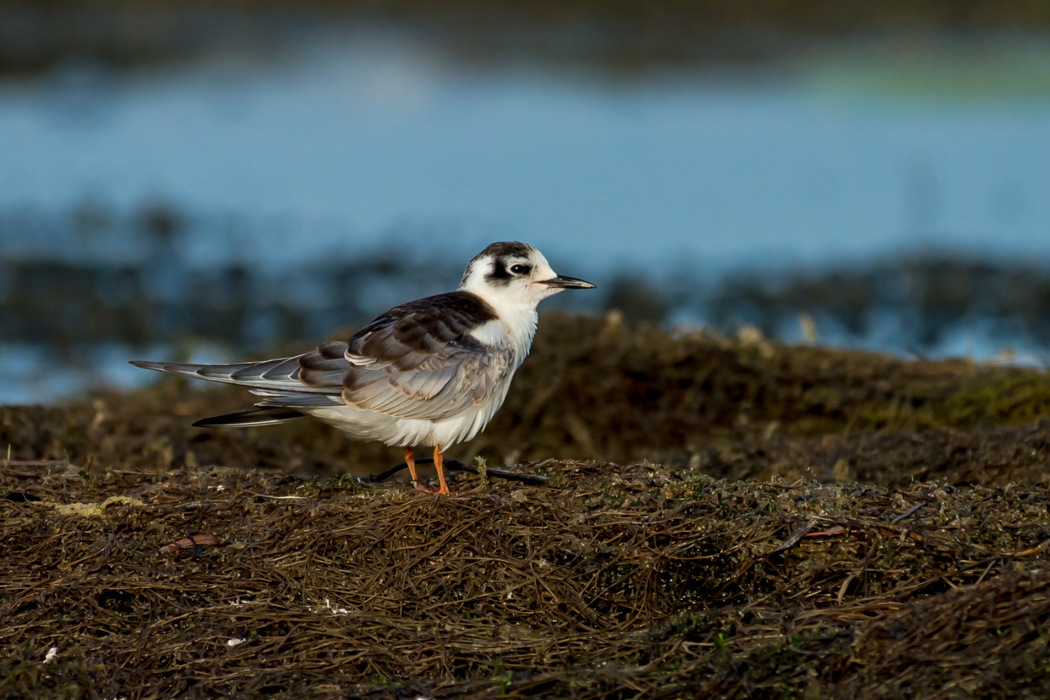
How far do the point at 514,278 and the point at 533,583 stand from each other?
6.13ft

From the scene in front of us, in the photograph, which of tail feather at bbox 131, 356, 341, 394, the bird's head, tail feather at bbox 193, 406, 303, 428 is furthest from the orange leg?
the bird's head

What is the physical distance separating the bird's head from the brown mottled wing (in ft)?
1.16

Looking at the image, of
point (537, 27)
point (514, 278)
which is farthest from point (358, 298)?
point (537, 27)

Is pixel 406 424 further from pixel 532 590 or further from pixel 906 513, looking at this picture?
pixel 906 513

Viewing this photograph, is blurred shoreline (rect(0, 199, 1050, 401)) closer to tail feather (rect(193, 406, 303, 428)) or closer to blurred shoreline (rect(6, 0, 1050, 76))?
tail feather (rect(193, 406, 303, 428))

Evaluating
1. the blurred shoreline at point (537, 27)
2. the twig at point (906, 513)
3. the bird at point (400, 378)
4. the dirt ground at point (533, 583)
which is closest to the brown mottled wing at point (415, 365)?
the bird at point (400, 378)

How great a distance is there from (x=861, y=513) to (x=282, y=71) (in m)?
15.8

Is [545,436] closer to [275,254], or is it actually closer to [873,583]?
[873,583]

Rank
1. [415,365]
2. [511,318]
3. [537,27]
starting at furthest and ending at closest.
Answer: [537,27], [511,318], [415,365]

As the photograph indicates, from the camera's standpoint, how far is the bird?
515 centimetres

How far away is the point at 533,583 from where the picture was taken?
4.22 meters

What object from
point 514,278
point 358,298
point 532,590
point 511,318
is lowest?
point 358,298

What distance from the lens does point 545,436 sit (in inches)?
302

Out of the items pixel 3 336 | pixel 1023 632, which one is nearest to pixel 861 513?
pixel 1023 632
